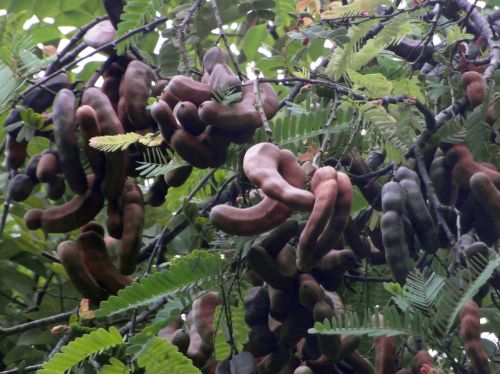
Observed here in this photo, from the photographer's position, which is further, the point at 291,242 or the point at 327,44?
the point at 327,44

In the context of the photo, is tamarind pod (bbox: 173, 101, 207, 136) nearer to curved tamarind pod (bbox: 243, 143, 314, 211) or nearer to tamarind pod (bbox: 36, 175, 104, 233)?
curved tamarind pod (bbox: 243, 143, 314, 211)

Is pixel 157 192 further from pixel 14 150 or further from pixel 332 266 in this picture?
pixel 332 266

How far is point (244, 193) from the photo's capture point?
5.55 feet

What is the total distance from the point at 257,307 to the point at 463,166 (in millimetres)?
405

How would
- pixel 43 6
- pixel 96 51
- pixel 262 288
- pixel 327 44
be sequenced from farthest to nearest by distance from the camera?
pixel 43 6, pixel 327 44, pixel 96 51, pixel 262 288

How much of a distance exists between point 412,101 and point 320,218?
1.37ft

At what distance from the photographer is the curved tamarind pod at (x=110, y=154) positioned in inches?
68.7

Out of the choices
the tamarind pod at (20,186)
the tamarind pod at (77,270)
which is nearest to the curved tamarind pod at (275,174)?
the tamarind pod at (77,270)

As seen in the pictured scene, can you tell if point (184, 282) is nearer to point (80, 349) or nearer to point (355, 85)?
point (80, 349)

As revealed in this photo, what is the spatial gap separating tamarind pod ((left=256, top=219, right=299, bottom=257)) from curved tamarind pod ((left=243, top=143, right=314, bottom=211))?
0.34 feet

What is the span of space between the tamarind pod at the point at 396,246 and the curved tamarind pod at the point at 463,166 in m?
0.19

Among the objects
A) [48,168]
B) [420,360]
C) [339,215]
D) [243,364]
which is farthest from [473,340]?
[48,168]

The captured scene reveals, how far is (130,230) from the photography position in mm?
1768

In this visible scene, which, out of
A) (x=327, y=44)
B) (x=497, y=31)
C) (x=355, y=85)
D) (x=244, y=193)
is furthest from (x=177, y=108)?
(x=327, y=44)
